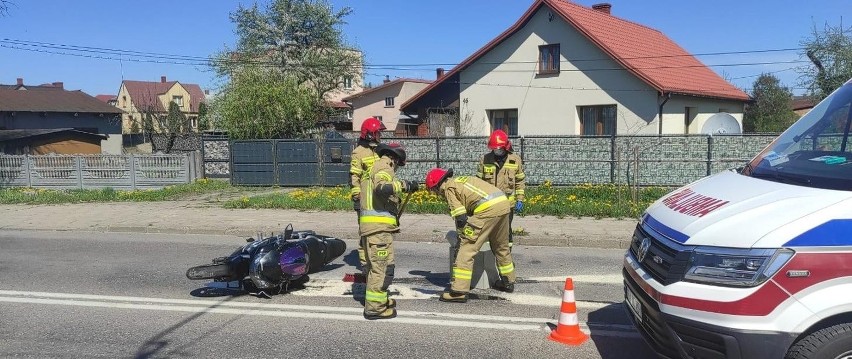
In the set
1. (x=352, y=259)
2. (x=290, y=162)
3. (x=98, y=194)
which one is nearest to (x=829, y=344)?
(x=352, y=259)

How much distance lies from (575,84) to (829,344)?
71.1 feet

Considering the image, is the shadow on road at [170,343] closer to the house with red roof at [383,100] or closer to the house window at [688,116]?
the house window at [688,116]

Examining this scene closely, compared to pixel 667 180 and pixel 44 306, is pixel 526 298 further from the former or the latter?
pixel 667 180

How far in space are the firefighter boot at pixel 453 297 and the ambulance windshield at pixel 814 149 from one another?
2853 millimetres

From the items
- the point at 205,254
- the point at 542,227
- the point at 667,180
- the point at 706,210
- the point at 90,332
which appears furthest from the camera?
the point at 667,180

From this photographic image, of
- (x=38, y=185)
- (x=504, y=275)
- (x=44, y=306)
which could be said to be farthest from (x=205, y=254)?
(x=38, y=185)

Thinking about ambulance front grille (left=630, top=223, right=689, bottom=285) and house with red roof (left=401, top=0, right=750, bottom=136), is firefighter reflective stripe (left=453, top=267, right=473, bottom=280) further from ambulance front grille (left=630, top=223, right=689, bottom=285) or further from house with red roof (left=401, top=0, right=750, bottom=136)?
house with red roof (left=401, top=0, right=750, bottom=136)

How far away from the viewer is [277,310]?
5.96 metres

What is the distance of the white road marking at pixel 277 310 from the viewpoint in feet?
17.6

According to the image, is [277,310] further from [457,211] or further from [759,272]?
[759,272]

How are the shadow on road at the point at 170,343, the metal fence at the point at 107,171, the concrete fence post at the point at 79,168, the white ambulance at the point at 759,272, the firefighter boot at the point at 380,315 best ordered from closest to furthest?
the white ambulance at the point at 759,272, the shadow on road at the point at 170,343, the firefighter boot at the point at 380,315, the metal fence at the point at 107,171, the concrete fence post at the point at 79,168

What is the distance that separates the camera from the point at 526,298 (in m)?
6.25

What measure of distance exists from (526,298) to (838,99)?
3.27 meters

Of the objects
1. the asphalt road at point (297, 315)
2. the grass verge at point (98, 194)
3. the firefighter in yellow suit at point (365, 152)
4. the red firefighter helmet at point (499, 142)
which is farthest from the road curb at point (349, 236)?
the grass verge at point (98, 194)
